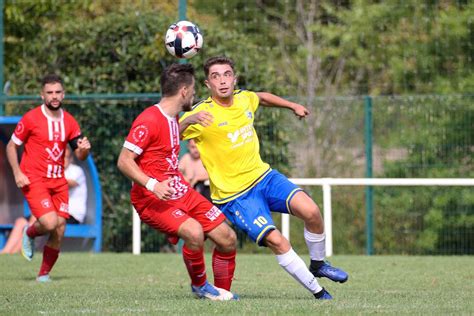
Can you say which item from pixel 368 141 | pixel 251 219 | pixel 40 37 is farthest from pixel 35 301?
pixel 40 37

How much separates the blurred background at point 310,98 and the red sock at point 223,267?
739 cm

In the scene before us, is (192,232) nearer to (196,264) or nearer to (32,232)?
(196,264)

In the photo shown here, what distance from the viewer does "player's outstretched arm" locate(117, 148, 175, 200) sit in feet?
25.7

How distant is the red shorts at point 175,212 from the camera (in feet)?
27.2

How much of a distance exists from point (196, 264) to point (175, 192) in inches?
25.4

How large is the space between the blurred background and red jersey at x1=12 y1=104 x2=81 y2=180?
512 centimetres

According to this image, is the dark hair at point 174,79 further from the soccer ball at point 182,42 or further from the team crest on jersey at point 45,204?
the team crest on jersey at point 45,204

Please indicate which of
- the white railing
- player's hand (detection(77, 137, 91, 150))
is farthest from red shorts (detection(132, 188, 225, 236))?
the white railing

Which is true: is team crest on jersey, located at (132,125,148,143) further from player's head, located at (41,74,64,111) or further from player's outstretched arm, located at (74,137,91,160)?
player's head, located at (41,74,64,111)

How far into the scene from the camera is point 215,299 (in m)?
8.48

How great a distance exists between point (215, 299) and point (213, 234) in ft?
1.70

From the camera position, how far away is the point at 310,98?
52.3ft

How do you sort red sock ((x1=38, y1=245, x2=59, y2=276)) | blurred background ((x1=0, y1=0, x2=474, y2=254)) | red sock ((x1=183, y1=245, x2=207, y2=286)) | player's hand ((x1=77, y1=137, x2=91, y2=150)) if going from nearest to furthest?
red sock ((x1=183, y1=245, x2=207, y2=286)) < player's hand ((x1=77, y1=137, x2=91, y2=150)) < red sock ((x1=38, y1=245, x2=59, y2=276)) < blurred background ((x1=0, y1=0, x2=474, y2=254))

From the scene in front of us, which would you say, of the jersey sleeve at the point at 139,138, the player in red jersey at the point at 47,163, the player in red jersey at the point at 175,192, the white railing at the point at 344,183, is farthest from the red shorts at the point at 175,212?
the white railing at the point at 344,183
